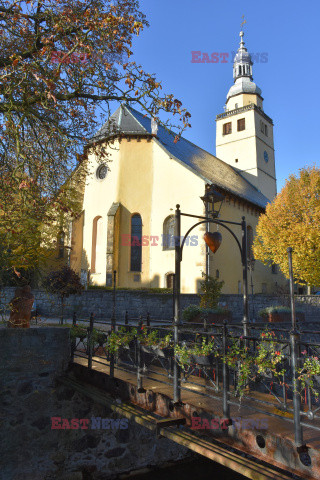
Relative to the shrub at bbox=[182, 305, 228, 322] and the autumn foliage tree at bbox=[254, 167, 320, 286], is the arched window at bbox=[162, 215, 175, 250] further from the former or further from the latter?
the shrub at bbox=[182, 305, 228, 322]

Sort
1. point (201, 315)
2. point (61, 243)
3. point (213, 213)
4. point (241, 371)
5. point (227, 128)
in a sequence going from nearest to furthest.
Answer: point (241, 371)
point (213, 213)
point (201, 315)
point (61, 243)
point (227, 128)

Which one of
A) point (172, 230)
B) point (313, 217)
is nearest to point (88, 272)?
point (172, 230)

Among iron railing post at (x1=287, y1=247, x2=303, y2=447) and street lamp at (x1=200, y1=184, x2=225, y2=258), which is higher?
street lamp at (x1=200, y1=184, x2=225, y2=258)

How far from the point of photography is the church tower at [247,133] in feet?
116

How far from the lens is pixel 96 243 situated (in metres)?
25.0

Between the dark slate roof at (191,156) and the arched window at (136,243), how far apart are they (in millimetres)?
4756

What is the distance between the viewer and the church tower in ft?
116

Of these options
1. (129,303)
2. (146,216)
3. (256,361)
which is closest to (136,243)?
(146,216)

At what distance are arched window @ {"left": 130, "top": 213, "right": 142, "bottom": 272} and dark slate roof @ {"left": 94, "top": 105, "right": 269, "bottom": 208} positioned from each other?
15.6ft

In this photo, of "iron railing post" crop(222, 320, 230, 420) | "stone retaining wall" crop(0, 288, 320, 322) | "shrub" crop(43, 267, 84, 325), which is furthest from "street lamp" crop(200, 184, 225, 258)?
"stone retaining wall" crop(0, 288, 320, 322)

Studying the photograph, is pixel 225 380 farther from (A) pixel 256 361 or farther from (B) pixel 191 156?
(B) pixel 191 156

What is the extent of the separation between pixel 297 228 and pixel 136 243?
1028 cm

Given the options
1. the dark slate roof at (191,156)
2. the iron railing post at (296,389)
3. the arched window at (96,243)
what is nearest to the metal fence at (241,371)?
the iron railing post at (296,389)

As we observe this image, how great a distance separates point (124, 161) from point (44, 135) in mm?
16276
